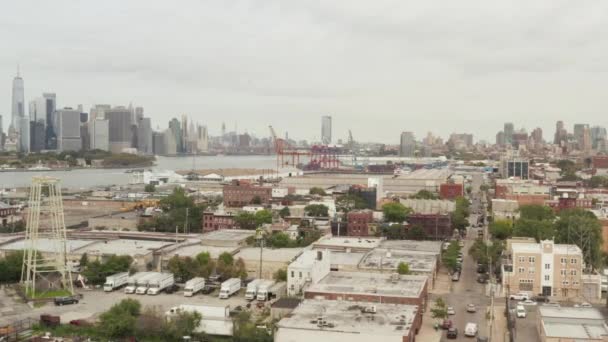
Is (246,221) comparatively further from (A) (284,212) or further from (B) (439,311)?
(B) (439,311)

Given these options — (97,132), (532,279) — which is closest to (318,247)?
(532,279)

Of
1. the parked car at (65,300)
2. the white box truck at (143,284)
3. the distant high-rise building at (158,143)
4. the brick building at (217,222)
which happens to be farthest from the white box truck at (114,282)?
the distant high-rise building at (158,143)

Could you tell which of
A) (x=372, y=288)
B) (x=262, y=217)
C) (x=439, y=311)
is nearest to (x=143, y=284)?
(x=372, y=288)

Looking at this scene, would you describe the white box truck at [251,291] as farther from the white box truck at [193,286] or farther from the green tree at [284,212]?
the green tree at [284,212]

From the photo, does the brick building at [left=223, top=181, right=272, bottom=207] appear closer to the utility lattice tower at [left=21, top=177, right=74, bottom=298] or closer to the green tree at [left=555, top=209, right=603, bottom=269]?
the green tree at [left=555, top=209, right=603, bottom=269]

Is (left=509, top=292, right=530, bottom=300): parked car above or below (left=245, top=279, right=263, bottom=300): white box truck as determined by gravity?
below

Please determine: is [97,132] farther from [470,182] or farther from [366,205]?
[366,205]

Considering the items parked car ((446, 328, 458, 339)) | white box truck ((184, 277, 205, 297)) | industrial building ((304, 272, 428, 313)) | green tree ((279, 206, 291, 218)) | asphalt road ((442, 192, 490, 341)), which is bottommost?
asphalt road ((442, 192, 490, 341))

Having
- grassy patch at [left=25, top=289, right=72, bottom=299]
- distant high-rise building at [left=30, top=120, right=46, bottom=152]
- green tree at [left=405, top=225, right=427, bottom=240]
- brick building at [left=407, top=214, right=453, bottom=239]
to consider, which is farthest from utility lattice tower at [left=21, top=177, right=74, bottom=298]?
distant high-rise building at [left=30, top=120, right=46, bottom=152]
